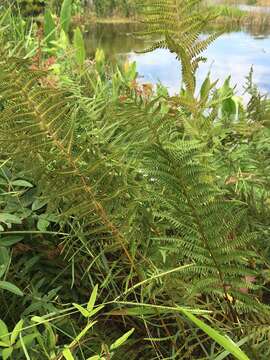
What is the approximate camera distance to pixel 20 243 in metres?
0.82

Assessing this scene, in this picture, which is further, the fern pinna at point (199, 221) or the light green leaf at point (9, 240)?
the light green leaf at point (9, 240)

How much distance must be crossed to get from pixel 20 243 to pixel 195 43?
38 cm

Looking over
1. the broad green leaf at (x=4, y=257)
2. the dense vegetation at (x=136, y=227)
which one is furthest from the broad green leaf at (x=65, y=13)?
the broad green leaf at (x=4, y=257)

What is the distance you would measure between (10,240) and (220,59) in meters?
6.26

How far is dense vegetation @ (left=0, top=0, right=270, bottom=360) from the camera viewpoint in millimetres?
584

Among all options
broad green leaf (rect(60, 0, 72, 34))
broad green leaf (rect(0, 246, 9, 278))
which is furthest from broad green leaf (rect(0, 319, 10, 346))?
broad green leaf (rect(60, 0, 72, 34))

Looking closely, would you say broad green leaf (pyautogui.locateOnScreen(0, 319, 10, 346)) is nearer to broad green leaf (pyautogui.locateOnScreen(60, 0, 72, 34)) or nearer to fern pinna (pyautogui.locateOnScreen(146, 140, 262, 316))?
fern pinna (pyautogui.locateOnScreen(146, 140, 262, 316))

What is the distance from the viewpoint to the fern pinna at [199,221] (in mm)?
571

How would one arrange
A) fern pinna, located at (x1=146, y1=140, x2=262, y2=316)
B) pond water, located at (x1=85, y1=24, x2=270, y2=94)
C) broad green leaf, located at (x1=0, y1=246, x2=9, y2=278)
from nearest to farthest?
fern pinna, located at (x1=146, y1=140, x2=262, y2=316) < broad green leaf, located at (x1=0, y1=246, x2=9, y2=278) < pond water, located at (x1=85, y1=24, x2=270, y2=94)

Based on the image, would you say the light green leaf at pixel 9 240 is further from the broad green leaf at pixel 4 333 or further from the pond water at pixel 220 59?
the pond water at pixel 220 59

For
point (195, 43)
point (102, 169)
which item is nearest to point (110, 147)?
point (102, 169)

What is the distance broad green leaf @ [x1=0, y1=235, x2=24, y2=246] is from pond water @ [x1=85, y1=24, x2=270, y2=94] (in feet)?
7.53

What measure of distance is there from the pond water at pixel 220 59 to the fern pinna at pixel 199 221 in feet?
8.04

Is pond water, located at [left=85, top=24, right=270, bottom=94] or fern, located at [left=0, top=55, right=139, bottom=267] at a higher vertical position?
fern, located at [left=0, top=55, right=139, bottom=267]
